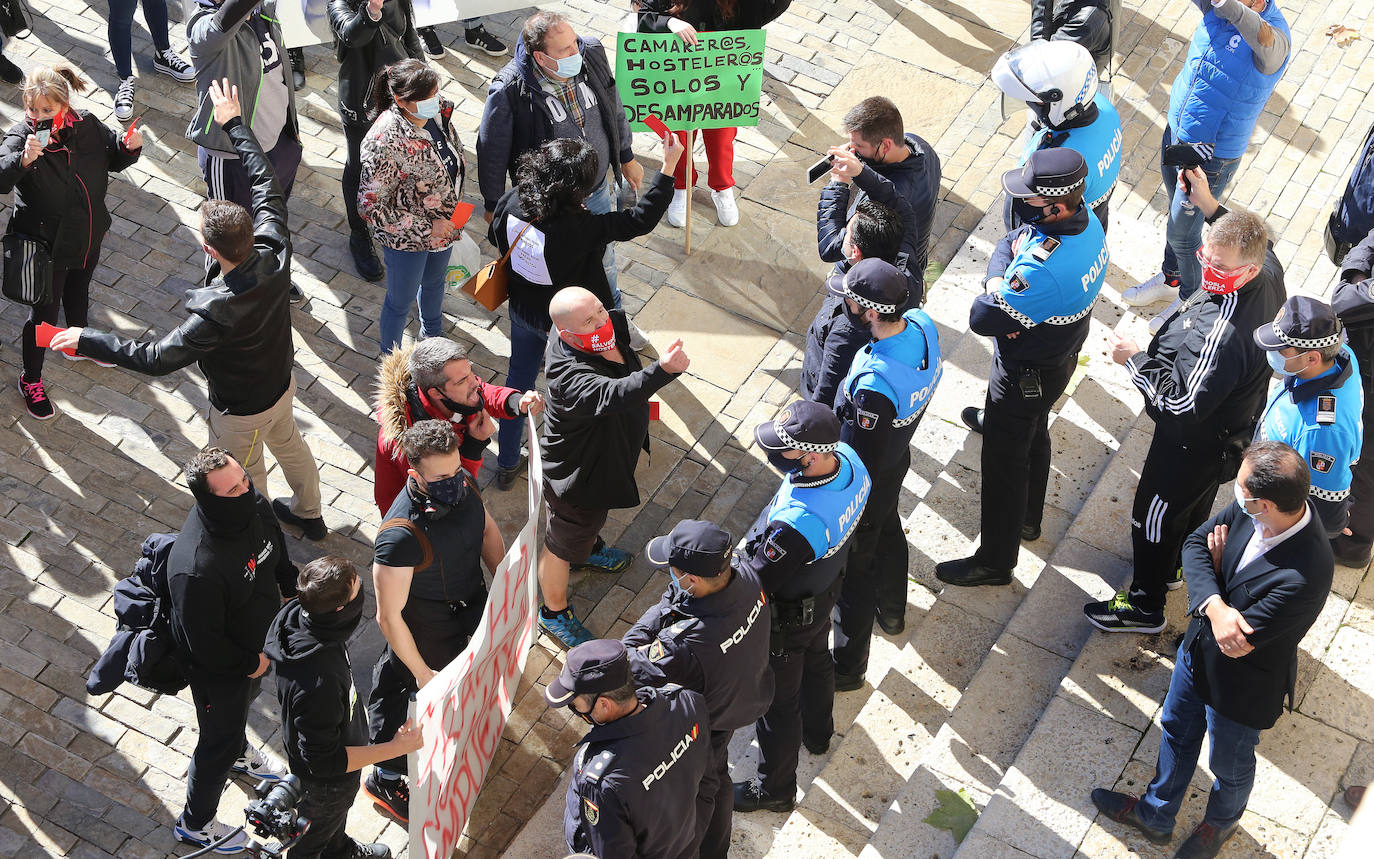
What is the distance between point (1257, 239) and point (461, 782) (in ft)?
13.4

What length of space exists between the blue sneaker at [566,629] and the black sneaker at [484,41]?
5.20 meters

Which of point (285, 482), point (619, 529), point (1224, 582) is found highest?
point (1224, 582)

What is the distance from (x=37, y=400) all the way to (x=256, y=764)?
2.83 meters

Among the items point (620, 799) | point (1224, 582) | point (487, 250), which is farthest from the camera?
point (487, 250)

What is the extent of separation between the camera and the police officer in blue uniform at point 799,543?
221 inches

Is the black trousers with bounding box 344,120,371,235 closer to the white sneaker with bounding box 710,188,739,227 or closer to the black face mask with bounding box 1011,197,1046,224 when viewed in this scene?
the white sneaker with bounding box 710,188,739,227

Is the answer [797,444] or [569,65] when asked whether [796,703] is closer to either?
[797,444]

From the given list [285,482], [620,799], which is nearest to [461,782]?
[620,799]

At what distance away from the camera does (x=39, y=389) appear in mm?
7816

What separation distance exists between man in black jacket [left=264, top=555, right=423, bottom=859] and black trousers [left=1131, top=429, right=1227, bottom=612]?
11.5 feet

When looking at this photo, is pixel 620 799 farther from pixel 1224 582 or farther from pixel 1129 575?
pixel 1129 575

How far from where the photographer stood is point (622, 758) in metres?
4.72

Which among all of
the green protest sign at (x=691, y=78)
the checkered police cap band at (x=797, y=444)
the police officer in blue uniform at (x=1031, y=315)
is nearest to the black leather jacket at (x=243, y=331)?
the green protest sign at (x=691, y=78)

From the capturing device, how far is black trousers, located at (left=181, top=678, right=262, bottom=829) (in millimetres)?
5746
